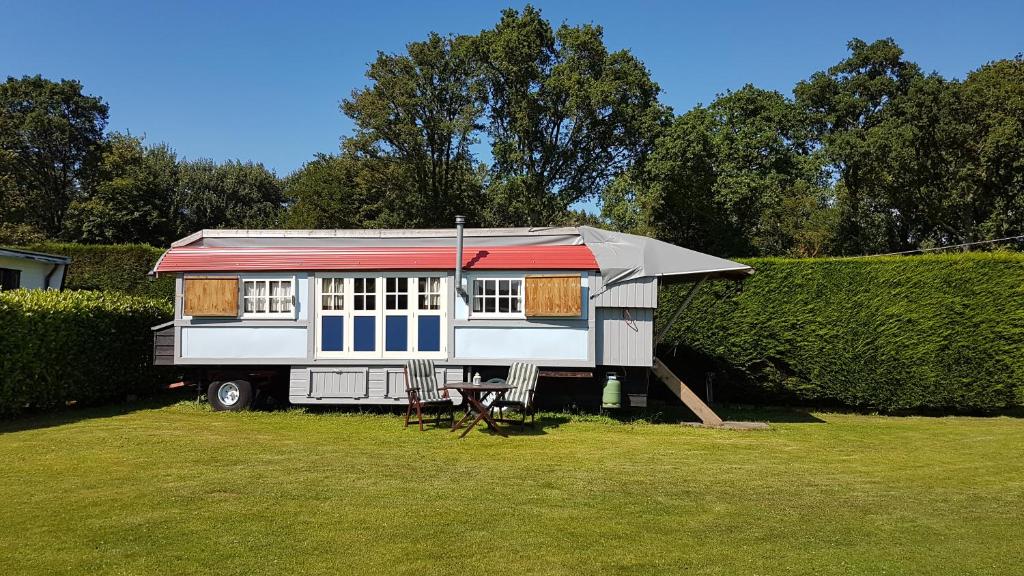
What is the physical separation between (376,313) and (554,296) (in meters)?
2.96

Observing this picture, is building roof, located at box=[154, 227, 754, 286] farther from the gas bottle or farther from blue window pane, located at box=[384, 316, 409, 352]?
the gas bottle

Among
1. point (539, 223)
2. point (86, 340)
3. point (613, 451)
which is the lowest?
point (613, 451)

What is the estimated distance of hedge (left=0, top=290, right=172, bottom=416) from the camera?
10.7 meters

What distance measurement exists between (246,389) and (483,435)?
4.64 m

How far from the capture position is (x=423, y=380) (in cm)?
1098

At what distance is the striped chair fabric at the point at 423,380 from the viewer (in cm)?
1084

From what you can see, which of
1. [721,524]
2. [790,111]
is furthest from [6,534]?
[790,111]

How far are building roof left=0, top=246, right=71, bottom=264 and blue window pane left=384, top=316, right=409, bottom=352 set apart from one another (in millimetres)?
9230

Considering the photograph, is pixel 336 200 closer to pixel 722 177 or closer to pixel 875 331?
pixel 722 177

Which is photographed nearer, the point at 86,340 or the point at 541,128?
the point at 86,340

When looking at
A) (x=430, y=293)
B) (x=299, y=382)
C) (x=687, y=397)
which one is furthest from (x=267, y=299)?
(x=687, y=397)

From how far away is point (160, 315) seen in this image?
1466 cm

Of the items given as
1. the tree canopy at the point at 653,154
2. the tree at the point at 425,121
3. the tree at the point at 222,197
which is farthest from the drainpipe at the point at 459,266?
the tree at the point at 222,197

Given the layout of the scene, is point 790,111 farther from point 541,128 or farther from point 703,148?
point 541,128
